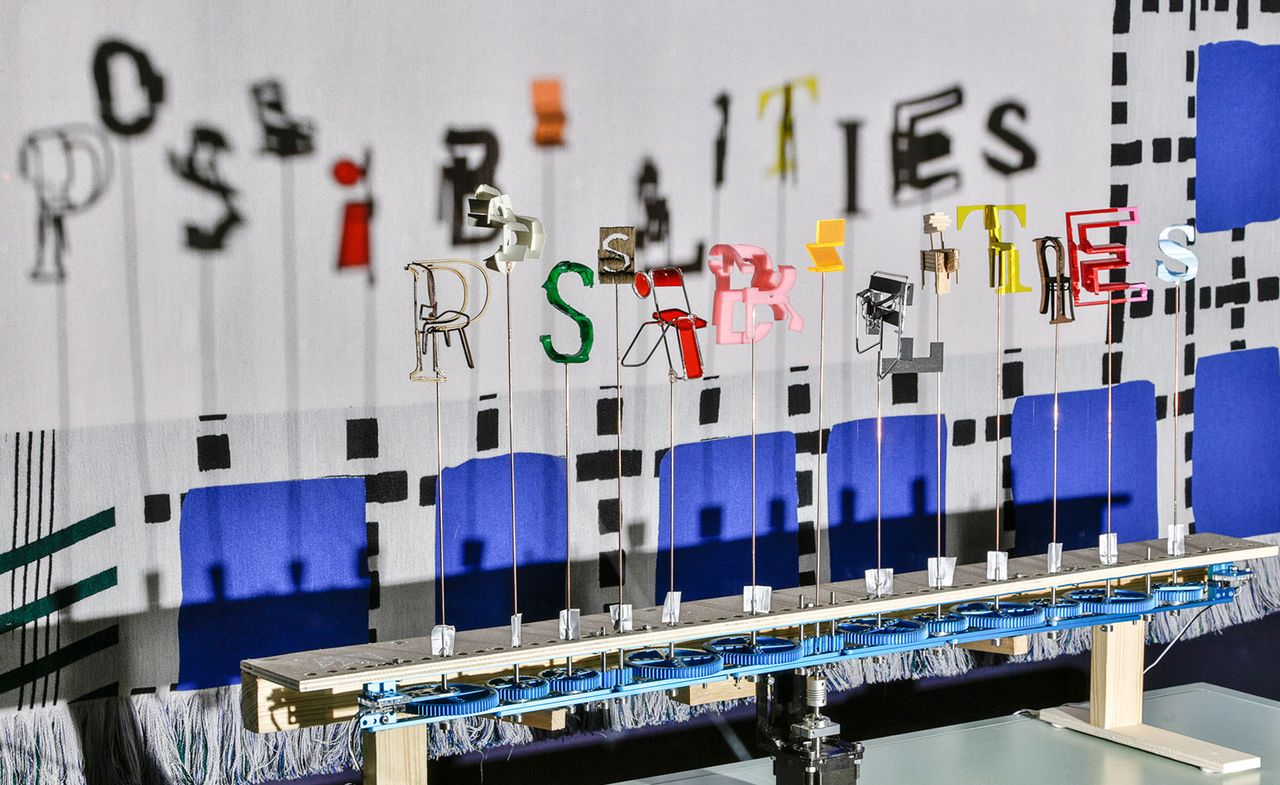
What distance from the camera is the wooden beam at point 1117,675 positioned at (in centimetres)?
180

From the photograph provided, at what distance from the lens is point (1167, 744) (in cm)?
178

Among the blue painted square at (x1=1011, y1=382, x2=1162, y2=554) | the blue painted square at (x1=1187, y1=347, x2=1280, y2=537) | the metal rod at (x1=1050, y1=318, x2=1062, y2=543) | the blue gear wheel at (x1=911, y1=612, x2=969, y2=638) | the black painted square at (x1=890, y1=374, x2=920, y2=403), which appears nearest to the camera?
the blue gear wheel at (x1=911, y1=612, x2=969, y2=638)

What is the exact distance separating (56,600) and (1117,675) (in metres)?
1.10

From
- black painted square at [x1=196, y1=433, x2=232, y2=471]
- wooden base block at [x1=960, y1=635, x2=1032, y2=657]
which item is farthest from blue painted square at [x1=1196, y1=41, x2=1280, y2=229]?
black painted square at [x1=196, y1=433, x2=232, y2=471]

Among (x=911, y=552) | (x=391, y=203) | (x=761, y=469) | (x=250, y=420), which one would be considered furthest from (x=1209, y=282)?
(x=250, y=420)

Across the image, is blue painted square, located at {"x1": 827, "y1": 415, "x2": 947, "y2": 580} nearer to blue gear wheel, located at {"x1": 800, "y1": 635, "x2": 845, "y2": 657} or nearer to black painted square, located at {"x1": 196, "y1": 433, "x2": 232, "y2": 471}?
blue gear wheel, located at {"x1": 800, "y1": 635, "x2": 845, "y2": 657}

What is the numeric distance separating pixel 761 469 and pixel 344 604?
A: 1.61 ft

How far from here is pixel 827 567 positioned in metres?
1.89

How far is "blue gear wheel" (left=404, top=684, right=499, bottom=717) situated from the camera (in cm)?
137

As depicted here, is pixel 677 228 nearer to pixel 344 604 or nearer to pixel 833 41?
pixel 833 41

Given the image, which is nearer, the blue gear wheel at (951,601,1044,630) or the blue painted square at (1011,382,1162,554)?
the blue gear wheel at (951,601,1044,630)

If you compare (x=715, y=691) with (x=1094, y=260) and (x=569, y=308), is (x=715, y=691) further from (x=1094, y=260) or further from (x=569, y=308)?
(x=1094, y=260)

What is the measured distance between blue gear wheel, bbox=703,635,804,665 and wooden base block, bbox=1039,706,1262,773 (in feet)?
1.58

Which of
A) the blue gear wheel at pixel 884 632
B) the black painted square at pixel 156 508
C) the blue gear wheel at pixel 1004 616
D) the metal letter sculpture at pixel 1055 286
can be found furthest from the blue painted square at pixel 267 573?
the metal letter sculpture at pixel 1055 286
